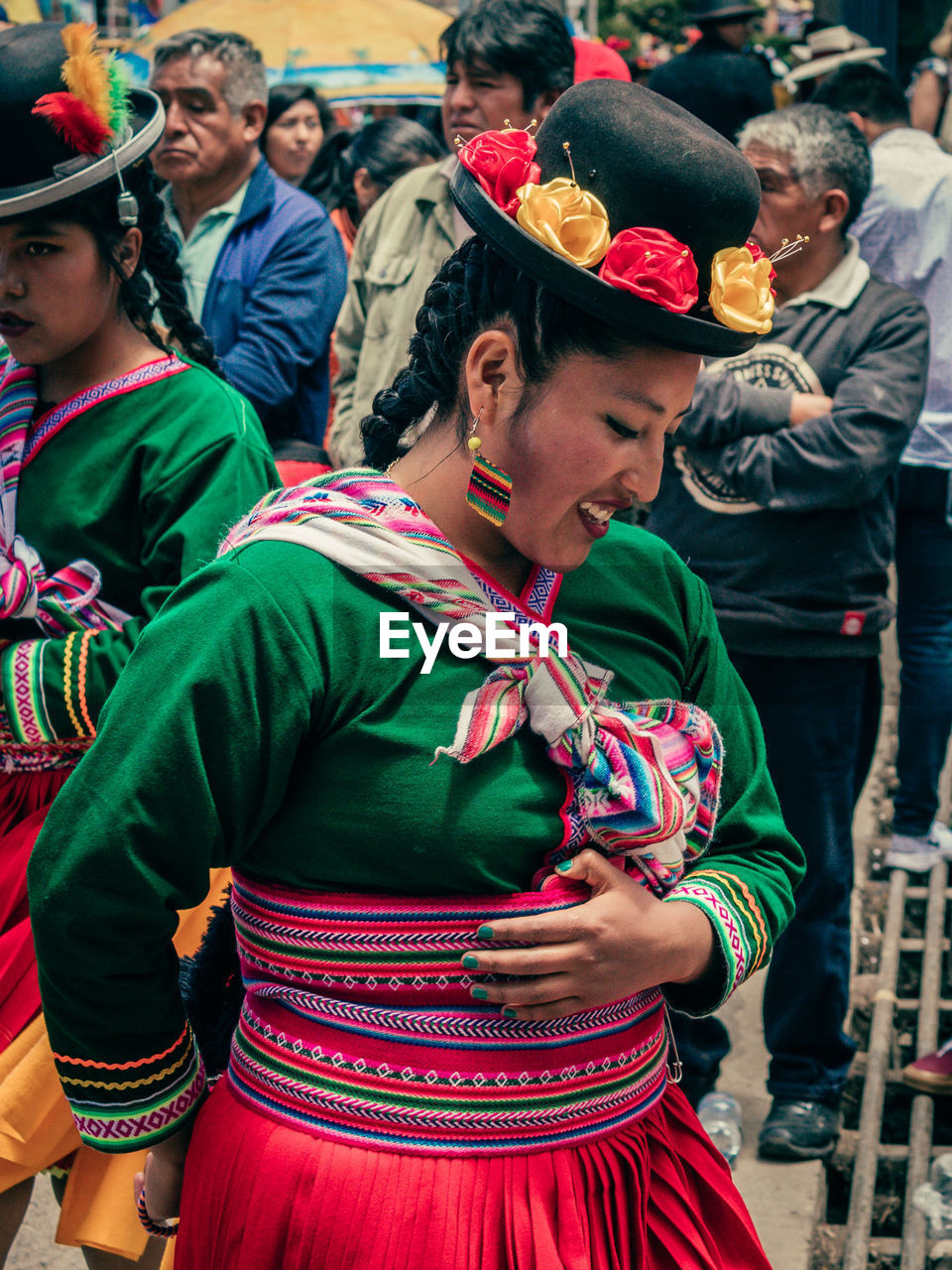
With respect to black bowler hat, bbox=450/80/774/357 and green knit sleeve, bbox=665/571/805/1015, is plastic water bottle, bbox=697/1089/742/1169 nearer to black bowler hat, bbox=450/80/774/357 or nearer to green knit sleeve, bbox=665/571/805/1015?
green knit sleeve, bbox=665/571/805/1015

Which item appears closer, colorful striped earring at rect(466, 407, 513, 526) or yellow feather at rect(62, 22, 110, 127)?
colorful striped earring at rect(466, 407, 513, 526)

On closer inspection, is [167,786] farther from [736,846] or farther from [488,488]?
[736,846]

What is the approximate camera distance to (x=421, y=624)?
4.91 ft

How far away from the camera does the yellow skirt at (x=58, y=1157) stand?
217cm

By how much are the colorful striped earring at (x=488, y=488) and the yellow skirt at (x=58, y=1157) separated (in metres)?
0.91

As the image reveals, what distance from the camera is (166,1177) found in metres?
1.71

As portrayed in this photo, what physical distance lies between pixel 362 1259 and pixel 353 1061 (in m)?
0.19

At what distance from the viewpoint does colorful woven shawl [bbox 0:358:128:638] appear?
2252 mm

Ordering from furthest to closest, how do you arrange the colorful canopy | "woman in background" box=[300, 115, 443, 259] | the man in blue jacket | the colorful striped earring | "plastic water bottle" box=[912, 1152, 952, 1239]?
the colorful canopy, "woman in background" box=[300, 115, 443, 259], the man in blue jacket, "plastic water bottle" box=[912, 1152, 952, 1239], the colorful striped earring

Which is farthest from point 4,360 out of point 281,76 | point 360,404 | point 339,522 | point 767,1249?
point 281,76

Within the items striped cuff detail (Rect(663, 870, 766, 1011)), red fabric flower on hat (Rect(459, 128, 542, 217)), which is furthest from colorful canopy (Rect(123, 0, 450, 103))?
striped cuff detail (Rect(663, 870, 766, 1011))

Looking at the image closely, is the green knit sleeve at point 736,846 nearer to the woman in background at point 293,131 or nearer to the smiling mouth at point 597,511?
the smiling mouth at point 597,511

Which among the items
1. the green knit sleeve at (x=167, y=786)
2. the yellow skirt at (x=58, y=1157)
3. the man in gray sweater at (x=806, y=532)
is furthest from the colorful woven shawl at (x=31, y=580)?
the man in gray sweater at (x=806, y=532)

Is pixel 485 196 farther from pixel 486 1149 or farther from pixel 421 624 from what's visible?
pixel 486 1149
